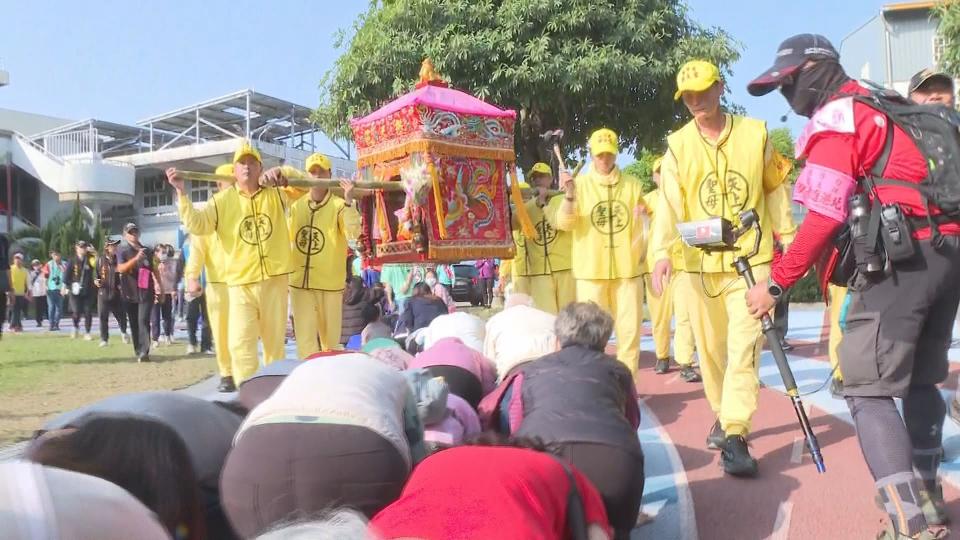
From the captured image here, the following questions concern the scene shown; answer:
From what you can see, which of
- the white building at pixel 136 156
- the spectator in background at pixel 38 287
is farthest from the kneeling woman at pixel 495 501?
the white building at pixel 136 156

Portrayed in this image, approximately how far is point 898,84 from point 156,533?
47.2m

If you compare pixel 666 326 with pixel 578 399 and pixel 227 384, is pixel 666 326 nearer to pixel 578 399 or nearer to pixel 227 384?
pixel 227 384

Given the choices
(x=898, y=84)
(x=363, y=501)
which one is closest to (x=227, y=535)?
(x=363, y=501)

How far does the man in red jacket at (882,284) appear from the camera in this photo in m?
2.79

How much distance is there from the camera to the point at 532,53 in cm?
1703

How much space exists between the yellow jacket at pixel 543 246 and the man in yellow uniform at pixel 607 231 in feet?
3.75

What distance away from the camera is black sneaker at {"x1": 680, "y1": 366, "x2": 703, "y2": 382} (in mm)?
7266

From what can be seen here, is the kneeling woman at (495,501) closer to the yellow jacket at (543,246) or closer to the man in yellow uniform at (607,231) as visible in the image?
the man in yellow uniform at (607,231)

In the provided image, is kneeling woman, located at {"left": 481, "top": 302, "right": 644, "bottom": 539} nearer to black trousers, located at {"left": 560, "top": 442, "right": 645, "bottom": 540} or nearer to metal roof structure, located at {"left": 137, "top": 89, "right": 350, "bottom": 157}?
black trousers, located at {"left": 560, "top": 442, "right": 645, "bottom": 540}

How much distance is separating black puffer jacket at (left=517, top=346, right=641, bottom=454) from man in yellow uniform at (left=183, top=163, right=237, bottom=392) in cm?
407

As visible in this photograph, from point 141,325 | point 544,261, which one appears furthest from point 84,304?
point 544,261

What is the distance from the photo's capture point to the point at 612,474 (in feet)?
9.81

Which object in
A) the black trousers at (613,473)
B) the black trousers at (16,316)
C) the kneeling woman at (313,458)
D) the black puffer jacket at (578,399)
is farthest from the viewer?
the black trousers at (16,316)

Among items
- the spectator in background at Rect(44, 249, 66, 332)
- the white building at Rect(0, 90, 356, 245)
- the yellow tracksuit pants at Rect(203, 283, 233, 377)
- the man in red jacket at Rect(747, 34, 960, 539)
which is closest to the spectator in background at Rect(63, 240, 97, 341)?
the spectator in background at Rect(44, 249, 66, 332)
